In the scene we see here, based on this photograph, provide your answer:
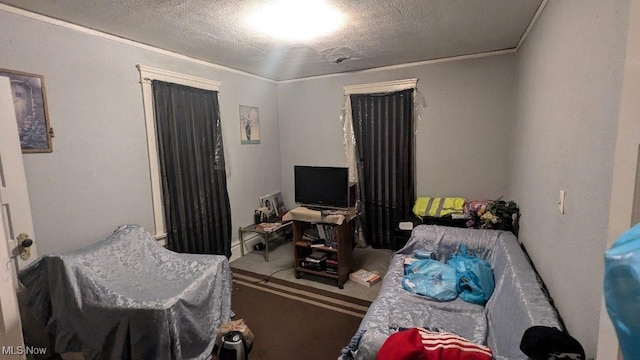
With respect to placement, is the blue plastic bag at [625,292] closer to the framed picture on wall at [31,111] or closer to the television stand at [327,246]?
the television stand at [327,246]

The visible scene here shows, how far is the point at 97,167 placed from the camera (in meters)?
2.36

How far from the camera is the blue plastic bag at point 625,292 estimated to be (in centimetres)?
34

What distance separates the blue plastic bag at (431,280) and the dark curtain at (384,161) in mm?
1329

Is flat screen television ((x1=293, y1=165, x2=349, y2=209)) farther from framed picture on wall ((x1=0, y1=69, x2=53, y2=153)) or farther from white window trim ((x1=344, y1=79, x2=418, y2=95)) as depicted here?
framed picture on wall ((x1=0, y1=69, x2=53, y2=153))

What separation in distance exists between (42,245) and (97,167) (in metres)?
0.65

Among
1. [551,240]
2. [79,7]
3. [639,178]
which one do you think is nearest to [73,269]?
[79,7]

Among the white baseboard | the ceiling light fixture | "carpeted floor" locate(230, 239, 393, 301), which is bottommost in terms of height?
"carpeted floor" locate(230, 239, 393, 301)

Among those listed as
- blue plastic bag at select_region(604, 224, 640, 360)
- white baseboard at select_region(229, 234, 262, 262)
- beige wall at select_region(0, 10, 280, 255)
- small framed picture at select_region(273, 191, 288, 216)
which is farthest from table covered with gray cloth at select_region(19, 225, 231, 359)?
small framed picture at select_region(273, 191, 288, 216)

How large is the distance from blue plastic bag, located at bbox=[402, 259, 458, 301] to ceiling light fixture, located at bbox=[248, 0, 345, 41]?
2044 millimetres

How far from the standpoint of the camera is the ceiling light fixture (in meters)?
1.96

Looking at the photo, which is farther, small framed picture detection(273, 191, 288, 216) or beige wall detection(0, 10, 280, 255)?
small framed picture detection(273, 191, 288, 216)

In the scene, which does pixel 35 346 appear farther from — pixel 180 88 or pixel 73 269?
pixel 180 88

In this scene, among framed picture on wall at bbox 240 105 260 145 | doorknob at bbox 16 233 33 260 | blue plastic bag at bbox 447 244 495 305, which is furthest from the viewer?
framed picture on wall at bbox 240 105 260 145

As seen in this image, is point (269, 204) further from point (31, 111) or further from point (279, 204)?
point (31, 111)
